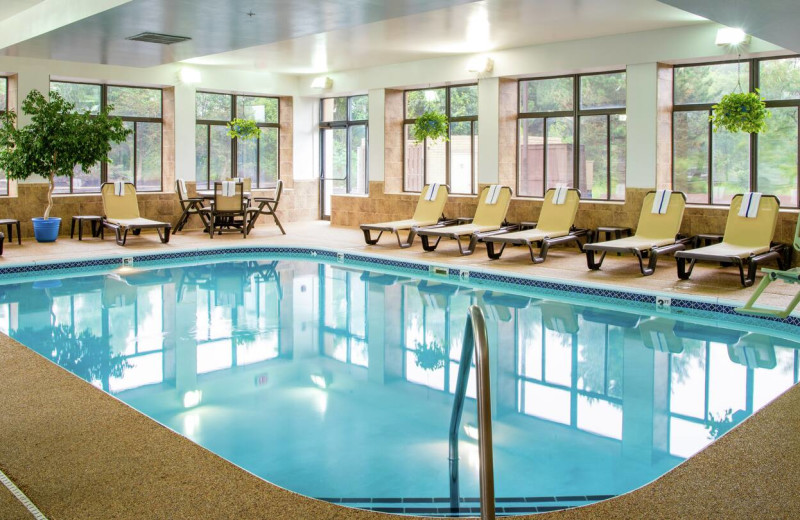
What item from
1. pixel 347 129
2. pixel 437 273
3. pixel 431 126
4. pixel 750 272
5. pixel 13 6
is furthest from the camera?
pixel 347 129

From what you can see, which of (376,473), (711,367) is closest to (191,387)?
(376,473)

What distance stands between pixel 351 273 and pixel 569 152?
424 cm

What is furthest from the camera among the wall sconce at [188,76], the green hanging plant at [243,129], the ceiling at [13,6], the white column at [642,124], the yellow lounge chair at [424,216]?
the green hanging plant at [243,129]

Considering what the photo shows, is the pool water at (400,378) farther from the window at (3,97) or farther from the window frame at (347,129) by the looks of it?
the window frame at (347,129)

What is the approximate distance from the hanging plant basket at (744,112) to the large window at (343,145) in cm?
780

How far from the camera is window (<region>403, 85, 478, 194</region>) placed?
13.6 meters

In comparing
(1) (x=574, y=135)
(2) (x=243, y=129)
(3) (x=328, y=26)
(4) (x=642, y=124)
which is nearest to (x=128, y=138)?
(2) (x=243, y=129)

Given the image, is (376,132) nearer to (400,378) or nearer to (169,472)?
(400,378)

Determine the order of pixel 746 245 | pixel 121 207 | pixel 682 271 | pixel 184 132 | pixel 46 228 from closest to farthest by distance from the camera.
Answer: pixel 682 271, pixel 746 245, pixel 46 228, pixel 121 207, pixel 184 132

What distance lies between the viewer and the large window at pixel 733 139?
10.0 m

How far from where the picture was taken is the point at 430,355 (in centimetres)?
641

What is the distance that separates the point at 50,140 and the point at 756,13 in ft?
32.0

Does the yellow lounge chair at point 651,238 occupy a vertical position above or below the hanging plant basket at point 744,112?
below

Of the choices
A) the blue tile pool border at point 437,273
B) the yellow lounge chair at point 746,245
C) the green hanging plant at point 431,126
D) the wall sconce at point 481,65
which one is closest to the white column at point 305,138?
the green hanging plant at point 431,126
